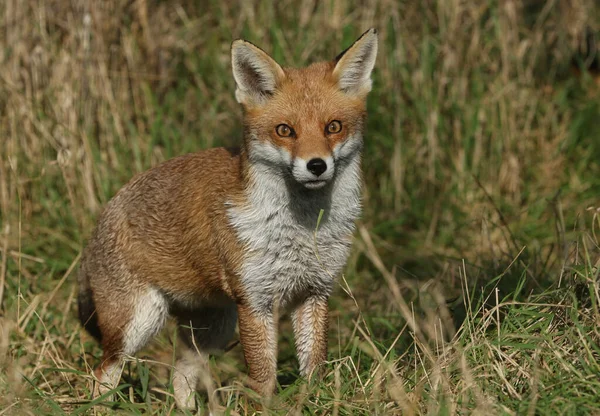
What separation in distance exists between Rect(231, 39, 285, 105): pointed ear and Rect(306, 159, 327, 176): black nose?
0.69 m

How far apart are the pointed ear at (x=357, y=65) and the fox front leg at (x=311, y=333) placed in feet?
4.01

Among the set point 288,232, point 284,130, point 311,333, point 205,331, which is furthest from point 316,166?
point 205,331

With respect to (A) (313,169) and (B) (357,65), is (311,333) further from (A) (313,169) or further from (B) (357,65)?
(B) (357,65)

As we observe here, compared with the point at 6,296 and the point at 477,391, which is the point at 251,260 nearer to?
the point at 477,391

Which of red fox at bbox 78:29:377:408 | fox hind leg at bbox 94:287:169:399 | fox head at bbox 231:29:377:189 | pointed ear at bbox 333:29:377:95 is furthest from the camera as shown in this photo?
fox hind leg at bbox 94:287:169:399

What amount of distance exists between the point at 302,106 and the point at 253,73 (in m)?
0.39

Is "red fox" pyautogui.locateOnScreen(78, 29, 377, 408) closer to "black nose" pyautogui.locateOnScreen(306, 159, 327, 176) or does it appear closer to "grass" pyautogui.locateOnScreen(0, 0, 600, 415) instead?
"black nose" pyautogui.locateOnScreen(306, 159, 327, 176)

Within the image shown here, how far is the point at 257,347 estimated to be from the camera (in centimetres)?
441

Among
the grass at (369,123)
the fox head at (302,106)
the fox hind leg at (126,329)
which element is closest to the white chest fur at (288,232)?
the fox head at (302,106)

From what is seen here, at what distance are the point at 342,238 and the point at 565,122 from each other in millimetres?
3754

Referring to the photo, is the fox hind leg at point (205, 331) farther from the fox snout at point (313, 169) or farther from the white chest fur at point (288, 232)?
the fox snout at point (313, 169)

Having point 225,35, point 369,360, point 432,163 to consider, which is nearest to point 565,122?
point 432,163

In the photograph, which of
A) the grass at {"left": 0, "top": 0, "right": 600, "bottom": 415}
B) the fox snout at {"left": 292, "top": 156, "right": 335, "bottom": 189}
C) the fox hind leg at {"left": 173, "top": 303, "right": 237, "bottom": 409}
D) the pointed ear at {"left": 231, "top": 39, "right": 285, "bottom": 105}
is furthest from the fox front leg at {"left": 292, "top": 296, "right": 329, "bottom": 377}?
the pointed ear at {"left": 231, "top": 39, "right": 285, "bottom": 105}

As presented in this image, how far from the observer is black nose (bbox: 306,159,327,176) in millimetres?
3963
